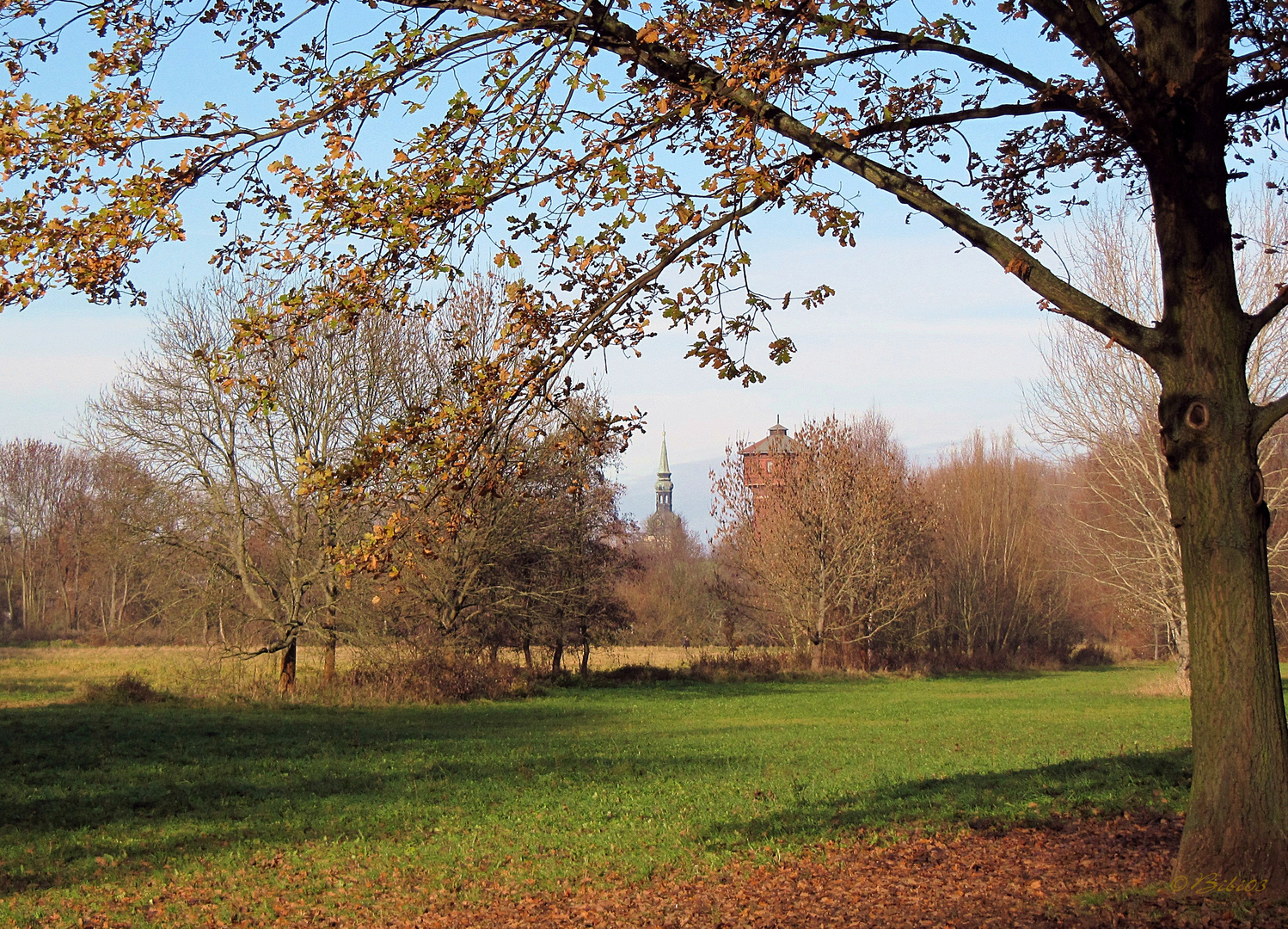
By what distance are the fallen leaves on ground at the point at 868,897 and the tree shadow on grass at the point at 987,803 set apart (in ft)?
1.82

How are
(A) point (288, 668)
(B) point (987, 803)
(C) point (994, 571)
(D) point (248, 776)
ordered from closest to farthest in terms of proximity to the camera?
(B) point (987, 803) < (D) point (248, 776) < (A) point (288, 668) < (C) point (994, 571)

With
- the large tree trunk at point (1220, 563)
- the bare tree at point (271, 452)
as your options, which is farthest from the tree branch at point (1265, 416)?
the bare tree at point (271, 452)

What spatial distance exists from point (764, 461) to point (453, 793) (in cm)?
2964

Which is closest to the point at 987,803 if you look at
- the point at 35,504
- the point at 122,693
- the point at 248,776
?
the point at 248,776

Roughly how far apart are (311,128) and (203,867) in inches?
222

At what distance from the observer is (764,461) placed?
40062mm

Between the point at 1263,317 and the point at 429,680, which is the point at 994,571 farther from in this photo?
the point at 1263,317

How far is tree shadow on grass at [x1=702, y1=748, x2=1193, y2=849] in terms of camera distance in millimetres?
8398

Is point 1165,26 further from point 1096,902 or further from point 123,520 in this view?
point 123,520

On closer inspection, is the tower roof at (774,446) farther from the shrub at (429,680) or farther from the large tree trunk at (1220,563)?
the large tree trunk at (1220,563)

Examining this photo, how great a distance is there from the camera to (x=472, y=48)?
6.08 metres

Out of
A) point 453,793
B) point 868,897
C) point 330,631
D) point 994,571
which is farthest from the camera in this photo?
point 994,571

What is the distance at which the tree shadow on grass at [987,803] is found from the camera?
8.40 metres

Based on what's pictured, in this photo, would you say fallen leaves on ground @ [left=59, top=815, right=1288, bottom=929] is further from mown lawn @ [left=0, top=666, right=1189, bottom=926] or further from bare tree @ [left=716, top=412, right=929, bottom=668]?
bare tree @ [left=716, top=412, right=929, bottom=668]
